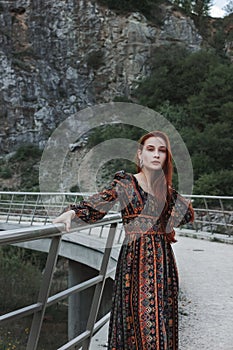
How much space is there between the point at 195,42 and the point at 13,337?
29.4m

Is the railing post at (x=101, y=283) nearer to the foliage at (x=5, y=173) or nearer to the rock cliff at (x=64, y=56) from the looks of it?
the foliage at (x=5, y=173)

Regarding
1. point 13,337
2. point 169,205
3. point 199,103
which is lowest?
point 13,337

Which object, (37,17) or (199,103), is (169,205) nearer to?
(199,103)

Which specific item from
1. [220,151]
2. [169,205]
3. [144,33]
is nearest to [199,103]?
[220,151]

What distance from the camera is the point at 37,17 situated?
33.7m

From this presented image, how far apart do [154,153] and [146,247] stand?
440 millimetres

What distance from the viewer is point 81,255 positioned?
9.33 metres

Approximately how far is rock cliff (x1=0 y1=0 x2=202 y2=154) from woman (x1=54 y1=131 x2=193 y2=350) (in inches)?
1123

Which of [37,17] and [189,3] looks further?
[189,3]

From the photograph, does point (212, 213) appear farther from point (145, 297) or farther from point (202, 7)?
point (202, 7)

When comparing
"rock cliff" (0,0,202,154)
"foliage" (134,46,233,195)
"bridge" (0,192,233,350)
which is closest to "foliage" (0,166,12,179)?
"rock cliff" (0,0,202,154)

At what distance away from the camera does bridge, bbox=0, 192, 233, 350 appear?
1.86 m

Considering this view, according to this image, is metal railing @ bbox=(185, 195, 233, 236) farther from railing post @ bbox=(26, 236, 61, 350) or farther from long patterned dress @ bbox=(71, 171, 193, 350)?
railing post @ bbox=(26, 236, 61, 350)

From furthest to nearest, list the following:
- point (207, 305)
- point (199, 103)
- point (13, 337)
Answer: point (199, 103) → point (13, 337) → point (207, 305)
